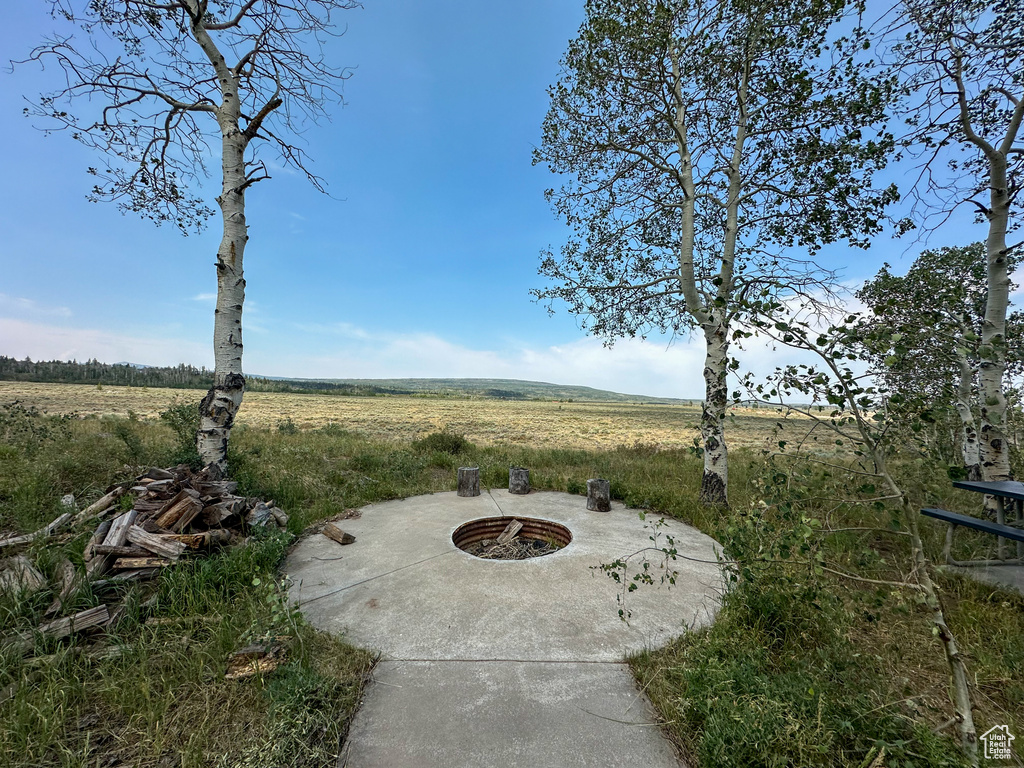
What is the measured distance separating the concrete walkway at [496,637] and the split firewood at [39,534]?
6.80ft

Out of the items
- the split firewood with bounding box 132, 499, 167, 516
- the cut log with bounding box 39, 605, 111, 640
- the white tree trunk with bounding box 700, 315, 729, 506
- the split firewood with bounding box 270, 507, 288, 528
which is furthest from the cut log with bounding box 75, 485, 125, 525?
the white tree trunk with bounding box 700, 315, 729, 506

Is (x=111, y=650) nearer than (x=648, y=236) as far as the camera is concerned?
Yes

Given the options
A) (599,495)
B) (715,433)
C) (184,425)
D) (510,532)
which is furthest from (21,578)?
(715,433)

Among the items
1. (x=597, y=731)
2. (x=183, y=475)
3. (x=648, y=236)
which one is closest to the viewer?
(x=597, y=731)

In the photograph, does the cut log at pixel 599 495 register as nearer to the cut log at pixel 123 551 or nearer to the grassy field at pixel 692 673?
the grassy field at pixel 692 673

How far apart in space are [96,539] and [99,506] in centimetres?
92

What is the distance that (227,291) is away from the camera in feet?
18.3

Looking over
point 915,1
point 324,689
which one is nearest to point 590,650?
point 324,689

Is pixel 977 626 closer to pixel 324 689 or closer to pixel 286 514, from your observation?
pixel 324 689

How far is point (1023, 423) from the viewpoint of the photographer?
23.3ft

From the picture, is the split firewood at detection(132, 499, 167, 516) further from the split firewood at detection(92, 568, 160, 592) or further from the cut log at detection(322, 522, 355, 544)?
the cut log at detection(322, 522, 355, 544)

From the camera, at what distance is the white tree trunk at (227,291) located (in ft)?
17.7

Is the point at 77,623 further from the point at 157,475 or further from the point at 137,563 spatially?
the point at 157,475

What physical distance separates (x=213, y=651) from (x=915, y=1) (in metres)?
10.1
